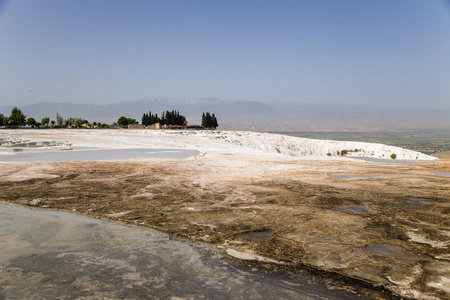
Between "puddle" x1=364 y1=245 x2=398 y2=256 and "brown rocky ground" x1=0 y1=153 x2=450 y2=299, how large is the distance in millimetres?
18

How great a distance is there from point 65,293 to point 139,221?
3360 mm

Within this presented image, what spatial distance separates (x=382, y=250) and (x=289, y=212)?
9.37 ft

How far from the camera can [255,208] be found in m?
9.18

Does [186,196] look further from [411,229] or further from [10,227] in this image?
[411,229]

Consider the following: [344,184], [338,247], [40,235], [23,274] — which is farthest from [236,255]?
[344,184]

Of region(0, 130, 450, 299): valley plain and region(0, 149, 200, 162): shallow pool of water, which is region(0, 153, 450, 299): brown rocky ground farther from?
region(0, 149, 200, 162): shallow pool of water

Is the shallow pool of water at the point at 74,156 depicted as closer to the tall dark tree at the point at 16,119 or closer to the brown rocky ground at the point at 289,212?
the brown rocky ground at the point at 289,212

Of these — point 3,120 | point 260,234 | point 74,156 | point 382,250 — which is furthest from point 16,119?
point 382,250

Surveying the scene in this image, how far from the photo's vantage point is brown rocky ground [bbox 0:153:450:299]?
5.47m

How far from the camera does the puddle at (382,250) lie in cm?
601

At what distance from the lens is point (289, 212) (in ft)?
28.7

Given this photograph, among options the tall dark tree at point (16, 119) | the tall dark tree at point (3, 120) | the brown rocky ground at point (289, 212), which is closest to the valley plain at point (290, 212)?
the brown rocky ground at point (289, 212)

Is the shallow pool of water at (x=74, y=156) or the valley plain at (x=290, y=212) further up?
the shallow pool of water at (x=74, y=156)

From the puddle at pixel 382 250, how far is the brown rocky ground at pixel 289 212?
0.02 metres
